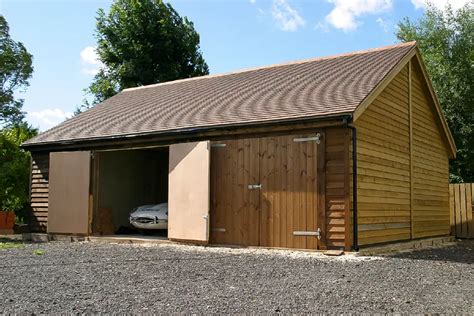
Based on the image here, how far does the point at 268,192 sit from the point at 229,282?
4.09 metres

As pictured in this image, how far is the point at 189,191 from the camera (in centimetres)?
1147

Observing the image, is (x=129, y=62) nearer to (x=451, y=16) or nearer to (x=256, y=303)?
(x=451, y=16)

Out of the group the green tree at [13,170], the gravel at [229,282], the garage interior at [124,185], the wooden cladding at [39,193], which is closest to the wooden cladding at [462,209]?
the gravel at [229,282]

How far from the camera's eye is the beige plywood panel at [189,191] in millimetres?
11148

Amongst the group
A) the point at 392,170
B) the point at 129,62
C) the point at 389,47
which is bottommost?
the point at 392,170

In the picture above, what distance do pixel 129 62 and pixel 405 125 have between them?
21241mm

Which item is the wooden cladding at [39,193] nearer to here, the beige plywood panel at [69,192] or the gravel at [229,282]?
the beige plywood panel at [69,192]

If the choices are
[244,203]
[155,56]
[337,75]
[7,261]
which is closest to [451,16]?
[155,56]

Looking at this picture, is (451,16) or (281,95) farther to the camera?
(451,16)

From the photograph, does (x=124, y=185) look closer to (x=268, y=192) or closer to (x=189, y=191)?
(x=189, y=191)

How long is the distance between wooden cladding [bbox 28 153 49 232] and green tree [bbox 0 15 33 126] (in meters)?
21.1

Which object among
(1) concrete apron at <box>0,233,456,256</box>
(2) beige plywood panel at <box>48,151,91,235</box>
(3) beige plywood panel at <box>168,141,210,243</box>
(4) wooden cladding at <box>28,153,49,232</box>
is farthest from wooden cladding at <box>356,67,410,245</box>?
(4) wooden cladding at <box>28,153,49,232</box>

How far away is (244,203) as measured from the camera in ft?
35.6

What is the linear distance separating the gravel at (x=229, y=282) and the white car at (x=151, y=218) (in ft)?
10.7
